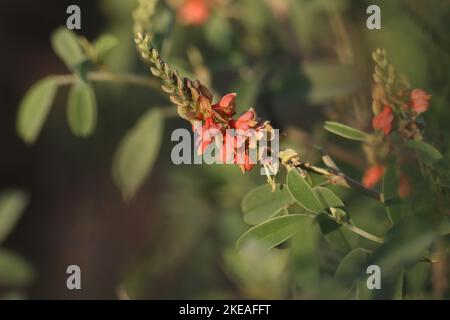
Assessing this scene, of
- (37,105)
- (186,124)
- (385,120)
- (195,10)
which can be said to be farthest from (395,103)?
(186,124)

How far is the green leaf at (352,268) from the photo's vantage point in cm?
→ 83

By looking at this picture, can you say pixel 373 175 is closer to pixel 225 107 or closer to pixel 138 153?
pixel 225 107

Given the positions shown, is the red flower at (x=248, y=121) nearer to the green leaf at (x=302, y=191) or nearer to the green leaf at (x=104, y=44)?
the green leaf at (x=302, y=191)

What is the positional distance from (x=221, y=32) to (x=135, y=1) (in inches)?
11.2

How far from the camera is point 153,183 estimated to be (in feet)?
7.27

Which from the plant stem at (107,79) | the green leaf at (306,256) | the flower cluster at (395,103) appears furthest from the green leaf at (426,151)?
the plant stem at (107,79)

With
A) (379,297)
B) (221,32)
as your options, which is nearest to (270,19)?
(221,32)

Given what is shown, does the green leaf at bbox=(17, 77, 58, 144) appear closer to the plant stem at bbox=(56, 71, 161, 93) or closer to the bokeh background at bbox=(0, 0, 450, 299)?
the plant stem at bbox=(56, 71, 161, 93)

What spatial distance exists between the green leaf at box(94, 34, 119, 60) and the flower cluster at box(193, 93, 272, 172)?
32cm

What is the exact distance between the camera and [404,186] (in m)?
0.90

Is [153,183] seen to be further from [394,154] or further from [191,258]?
[394,154]

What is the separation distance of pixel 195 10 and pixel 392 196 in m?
0.74

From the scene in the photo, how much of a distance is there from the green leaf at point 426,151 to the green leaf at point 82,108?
1.50ft

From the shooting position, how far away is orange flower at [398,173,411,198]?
35.1 inches
